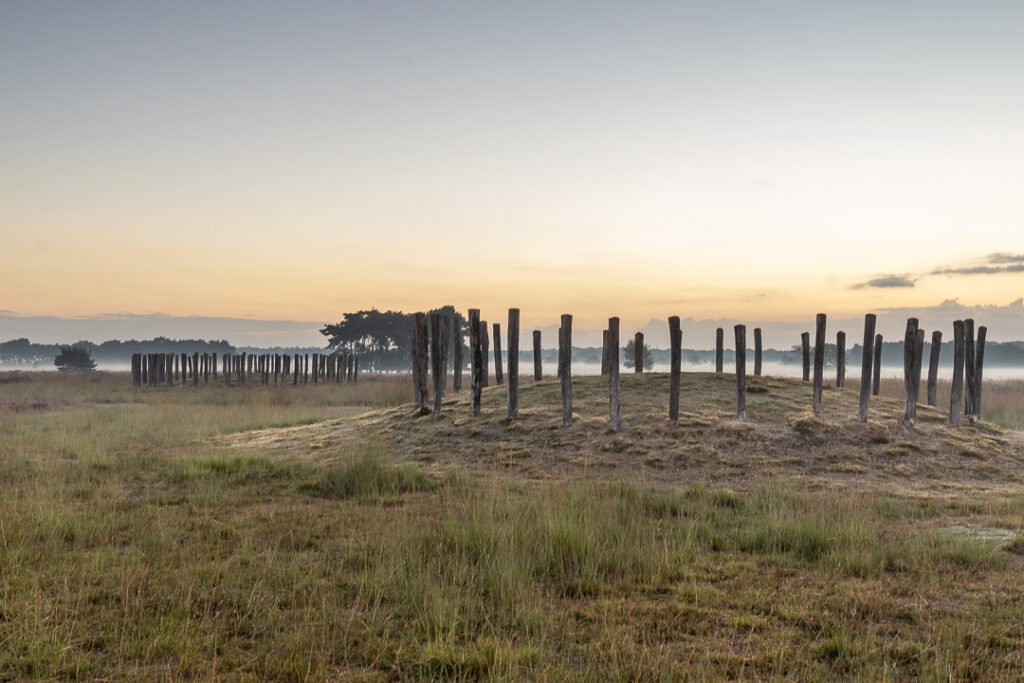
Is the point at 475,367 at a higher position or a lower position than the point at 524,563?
higher

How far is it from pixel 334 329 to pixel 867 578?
8287 cm

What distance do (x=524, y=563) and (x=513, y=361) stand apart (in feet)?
29.0

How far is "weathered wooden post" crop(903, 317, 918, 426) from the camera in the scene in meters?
15.7

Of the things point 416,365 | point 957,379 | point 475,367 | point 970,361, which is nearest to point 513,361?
point 475,367

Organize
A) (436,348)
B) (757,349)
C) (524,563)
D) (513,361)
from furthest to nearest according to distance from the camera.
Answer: (757,349) → (436,348) → (513,361) → (524,563)

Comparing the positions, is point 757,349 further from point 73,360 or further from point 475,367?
point 73,360

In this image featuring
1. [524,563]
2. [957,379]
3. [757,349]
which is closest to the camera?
[524,563]

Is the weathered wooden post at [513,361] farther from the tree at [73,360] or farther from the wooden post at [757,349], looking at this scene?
the tree at [73,360]

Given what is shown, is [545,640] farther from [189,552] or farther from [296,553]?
[189,552]

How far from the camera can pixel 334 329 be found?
278 feet

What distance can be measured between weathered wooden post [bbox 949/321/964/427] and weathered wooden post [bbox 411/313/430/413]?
42.5ft

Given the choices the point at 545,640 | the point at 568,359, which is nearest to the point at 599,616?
the point at 545,640

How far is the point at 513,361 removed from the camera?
14.8 m

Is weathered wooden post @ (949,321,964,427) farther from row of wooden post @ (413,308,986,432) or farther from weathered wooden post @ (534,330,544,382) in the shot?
weathered wooden post @ (534,330,544,382)
